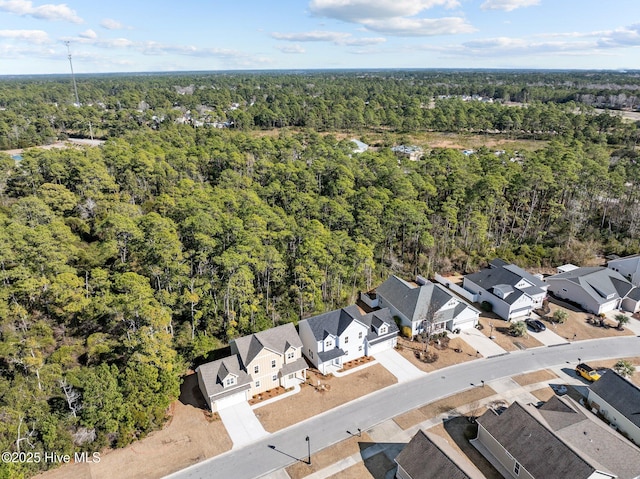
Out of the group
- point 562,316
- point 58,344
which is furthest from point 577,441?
point 58,344

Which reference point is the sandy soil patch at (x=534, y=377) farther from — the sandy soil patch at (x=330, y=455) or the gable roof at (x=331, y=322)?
the sandy soil patch at (x=330, y=455)

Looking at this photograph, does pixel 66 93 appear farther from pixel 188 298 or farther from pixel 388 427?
pixel 388 427

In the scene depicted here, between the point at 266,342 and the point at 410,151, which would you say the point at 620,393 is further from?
the point at 410,151

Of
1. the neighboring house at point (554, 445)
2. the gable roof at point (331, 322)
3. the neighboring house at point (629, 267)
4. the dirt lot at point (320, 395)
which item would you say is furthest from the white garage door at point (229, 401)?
the neighboring house at point (629, 267)

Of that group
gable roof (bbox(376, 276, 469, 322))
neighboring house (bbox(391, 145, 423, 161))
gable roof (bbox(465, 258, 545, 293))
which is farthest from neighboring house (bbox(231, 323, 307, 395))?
neighboring house (bbox(391, 145, 423, 161))

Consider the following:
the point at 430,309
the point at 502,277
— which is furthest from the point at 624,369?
the point at 430,309
